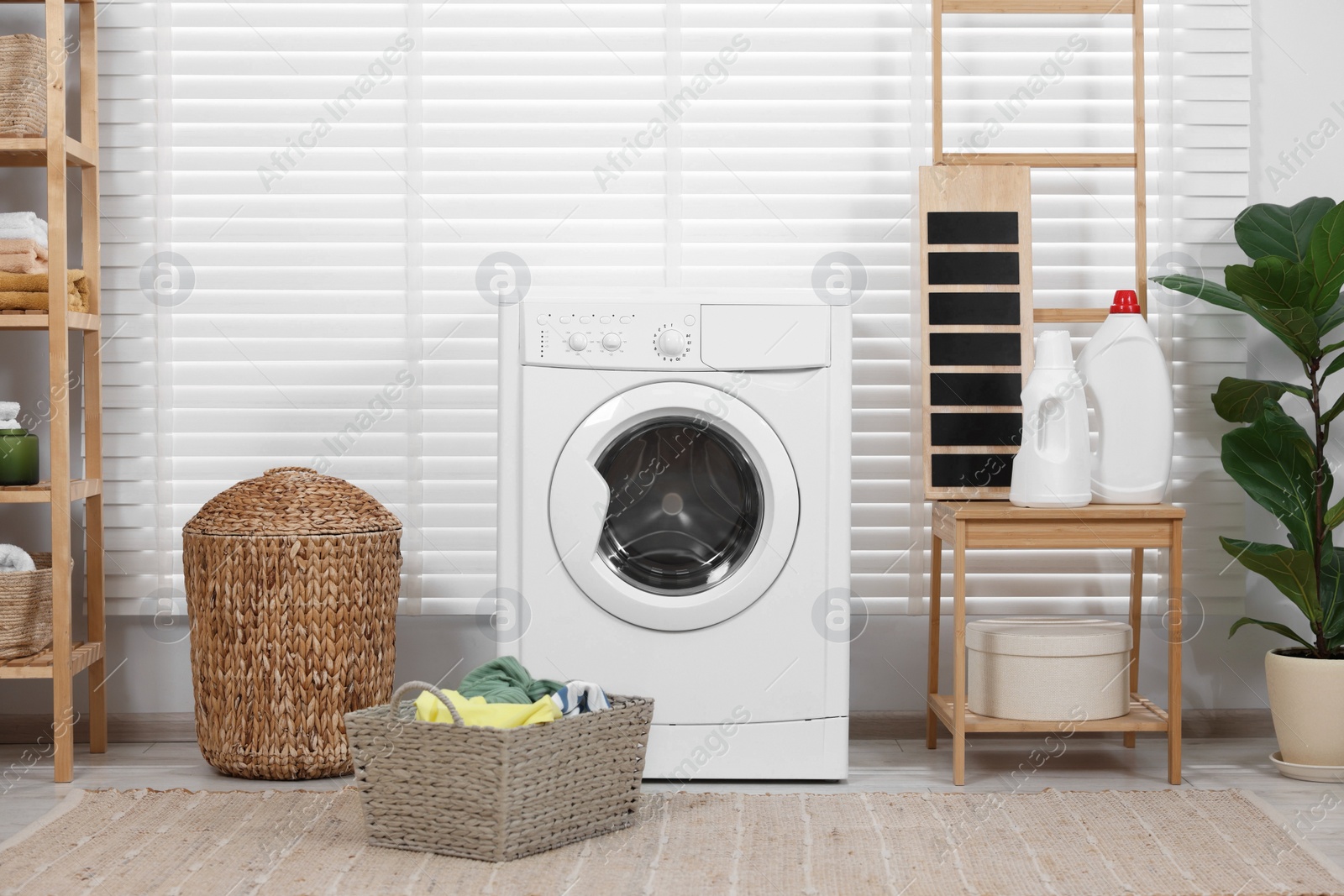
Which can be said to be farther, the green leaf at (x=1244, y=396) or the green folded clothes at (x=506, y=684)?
the green leaf at (x=1244, y=396)

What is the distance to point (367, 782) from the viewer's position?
5.65 ft

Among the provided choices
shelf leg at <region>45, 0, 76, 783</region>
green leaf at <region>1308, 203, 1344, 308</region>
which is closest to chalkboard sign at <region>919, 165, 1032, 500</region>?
green leaf at <region>1308, 203, 1344, 308</region>

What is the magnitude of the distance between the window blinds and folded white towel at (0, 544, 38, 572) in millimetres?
→ 283

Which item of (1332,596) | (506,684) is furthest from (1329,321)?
(506,684)

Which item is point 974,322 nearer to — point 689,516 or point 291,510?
point 689,516

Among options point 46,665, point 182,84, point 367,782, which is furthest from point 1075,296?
point 46,665

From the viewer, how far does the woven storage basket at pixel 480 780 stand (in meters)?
1.64

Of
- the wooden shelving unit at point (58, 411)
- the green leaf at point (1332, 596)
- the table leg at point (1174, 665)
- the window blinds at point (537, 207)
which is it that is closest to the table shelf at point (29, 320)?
the wooden shelving unit at point (58, 411)

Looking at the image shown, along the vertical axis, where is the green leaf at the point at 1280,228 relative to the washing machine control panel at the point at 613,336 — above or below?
above

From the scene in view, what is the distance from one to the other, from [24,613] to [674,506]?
4.20ft

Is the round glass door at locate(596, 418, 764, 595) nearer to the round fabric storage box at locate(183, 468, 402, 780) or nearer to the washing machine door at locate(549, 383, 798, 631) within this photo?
the washing machine door at locate(549, 383, 798, 631)

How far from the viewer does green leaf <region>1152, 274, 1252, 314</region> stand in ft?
7.22

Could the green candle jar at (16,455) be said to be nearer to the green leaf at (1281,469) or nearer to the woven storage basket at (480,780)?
the woven storage basket at (480,780)

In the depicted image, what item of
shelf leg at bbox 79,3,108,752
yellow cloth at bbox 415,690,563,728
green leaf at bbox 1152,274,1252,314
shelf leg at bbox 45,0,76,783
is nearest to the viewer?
yellow cloth at bbox 415,690,563,728
